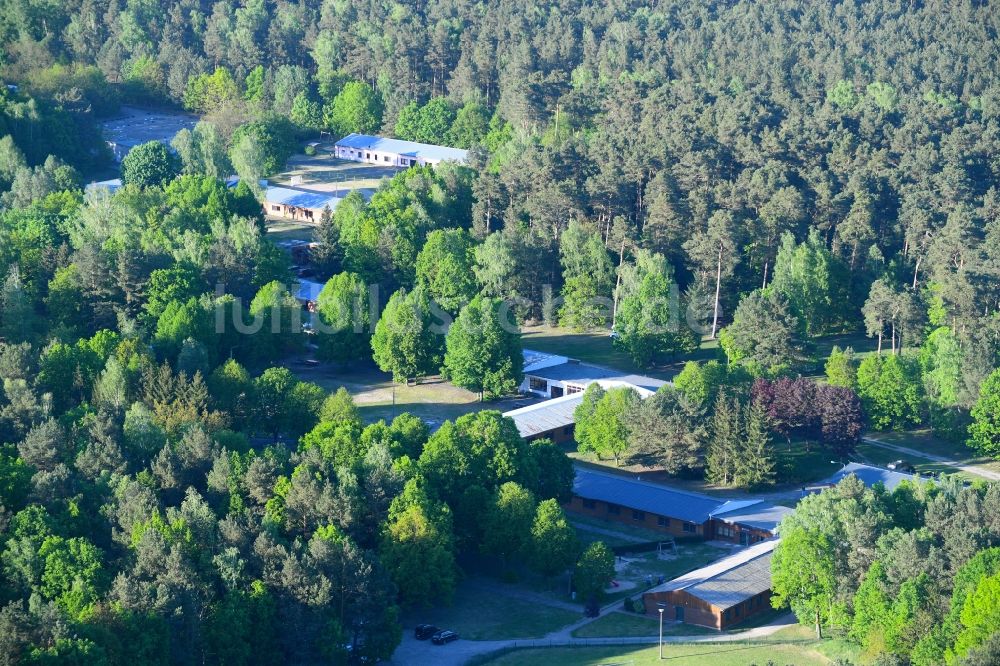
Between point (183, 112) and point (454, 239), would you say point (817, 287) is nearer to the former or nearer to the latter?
point (454, 239)

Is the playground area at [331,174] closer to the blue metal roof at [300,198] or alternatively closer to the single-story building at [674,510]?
the blue metal roof at [300,198]

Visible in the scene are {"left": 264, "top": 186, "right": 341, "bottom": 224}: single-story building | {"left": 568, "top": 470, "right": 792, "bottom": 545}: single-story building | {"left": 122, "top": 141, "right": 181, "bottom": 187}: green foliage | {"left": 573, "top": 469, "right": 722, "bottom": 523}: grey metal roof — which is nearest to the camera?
{"left": 568, "top": 470, "right": 792, "bottom": 545}: single-story building

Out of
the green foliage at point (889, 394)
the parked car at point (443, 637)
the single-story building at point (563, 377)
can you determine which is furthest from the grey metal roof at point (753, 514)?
the parked car at point (443, 637)

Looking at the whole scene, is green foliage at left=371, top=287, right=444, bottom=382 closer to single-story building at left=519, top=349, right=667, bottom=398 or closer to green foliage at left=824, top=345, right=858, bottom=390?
single-story building at left=519, top=349, right=667, bottom=398

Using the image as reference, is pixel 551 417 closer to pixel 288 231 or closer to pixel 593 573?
pixel 593 573

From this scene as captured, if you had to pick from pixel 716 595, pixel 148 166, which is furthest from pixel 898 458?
pixel 148 166

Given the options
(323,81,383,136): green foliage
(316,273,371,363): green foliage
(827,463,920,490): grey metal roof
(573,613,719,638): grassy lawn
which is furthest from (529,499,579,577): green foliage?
(323,81,383,136): green foliage
